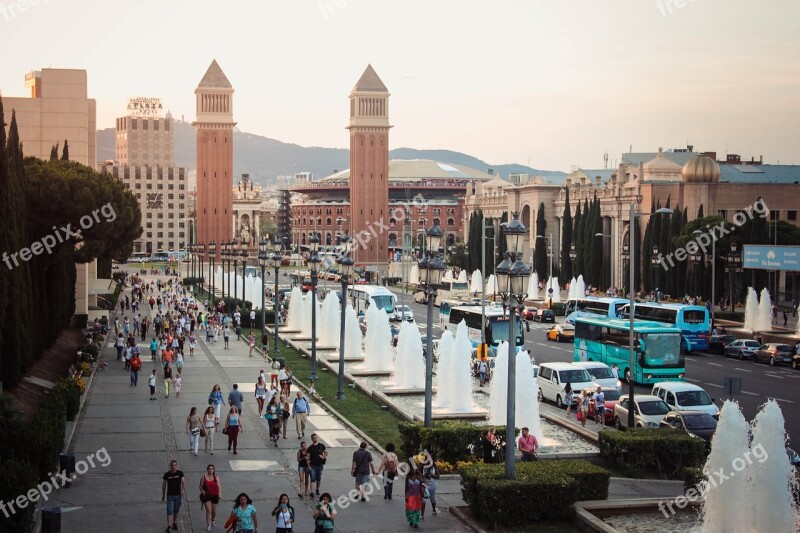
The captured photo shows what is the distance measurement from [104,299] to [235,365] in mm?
30304

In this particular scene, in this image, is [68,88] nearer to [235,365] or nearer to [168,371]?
[235,365]

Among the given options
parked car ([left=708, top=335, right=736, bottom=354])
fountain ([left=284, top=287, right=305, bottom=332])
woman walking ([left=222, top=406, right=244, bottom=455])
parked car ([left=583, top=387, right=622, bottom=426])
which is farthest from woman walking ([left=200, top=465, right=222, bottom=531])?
fountain ([left=284, top=287, right=305, bottom=332])

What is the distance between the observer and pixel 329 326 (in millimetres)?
49312

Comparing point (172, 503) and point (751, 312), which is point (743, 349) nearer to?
point (751, 312)

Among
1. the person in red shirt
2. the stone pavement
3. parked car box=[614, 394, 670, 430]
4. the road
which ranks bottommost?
the road

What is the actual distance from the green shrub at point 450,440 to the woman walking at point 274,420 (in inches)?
140

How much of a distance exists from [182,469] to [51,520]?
586 cm

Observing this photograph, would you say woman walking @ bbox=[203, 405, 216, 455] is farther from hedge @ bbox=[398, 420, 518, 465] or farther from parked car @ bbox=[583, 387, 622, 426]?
parked car @ bbox=[583, 387, 622, 426]

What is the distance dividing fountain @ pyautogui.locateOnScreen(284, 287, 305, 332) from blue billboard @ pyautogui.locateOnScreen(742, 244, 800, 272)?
22.7 meters

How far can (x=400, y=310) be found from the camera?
6228 centimetres

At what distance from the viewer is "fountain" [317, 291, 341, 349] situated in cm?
4872

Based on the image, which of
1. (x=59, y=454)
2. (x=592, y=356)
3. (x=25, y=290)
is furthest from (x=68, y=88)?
(x=59, y=454)

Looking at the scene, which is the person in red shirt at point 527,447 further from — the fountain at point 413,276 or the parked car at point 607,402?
the fountain at point 413,276

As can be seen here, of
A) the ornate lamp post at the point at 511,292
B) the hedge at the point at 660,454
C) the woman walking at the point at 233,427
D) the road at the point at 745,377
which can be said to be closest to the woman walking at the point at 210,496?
the ornate lamp post at the point at 511,292
